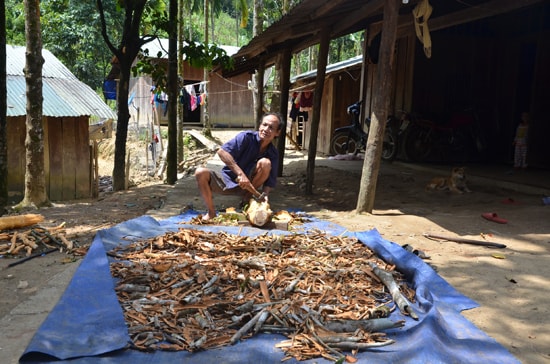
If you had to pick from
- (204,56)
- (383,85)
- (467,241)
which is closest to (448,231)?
(467,241)

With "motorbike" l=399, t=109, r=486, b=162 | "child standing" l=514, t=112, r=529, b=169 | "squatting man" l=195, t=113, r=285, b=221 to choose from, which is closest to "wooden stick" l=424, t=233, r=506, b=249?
"squatting man" l=195, t=113, r=285, b=221

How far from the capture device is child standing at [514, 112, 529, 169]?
851 centimetres

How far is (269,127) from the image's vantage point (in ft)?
16.1

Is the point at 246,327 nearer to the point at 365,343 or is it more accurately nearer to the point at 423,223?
the point at 365,343

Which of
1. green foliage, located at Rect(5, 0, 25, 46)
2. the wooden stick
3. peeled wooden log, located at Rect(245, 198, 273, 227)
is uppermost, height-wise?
green foliage, located at Rect(5, 0, 25, 46)

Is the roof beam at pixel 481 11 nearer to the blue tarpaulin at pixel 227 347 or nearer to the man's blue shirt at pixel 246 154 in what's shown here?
the man's blue shirt at pixel 246 154

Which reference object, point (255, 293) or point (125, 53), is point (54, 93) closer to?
point (125, 53)

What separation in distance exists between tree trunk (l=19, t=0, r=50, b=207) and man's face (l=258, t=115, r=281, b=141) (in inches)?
187

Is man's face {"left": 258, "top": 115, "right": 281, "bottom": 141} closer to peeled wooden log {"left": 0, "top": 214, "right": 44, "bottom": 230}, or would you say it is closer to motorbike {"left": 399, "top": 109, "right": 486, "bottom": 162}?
peeled wooden log {"left": 0, "top": 214, "right": 44, "bottom": 230}

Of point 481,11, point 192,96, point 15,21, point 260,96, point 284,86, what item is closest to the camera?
point 481,11

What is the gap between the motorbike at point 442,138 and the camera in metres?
9.51

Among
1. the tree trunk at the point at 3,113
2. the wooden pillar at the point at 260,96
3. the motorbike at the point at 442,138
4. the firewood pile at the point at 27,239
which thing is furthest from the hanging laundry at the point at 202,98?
the firewood pile at the point at 27,239

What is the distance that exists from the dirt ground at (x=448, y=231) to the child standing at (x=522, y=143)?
1.80m

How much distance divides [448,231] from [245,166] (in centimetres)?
221
